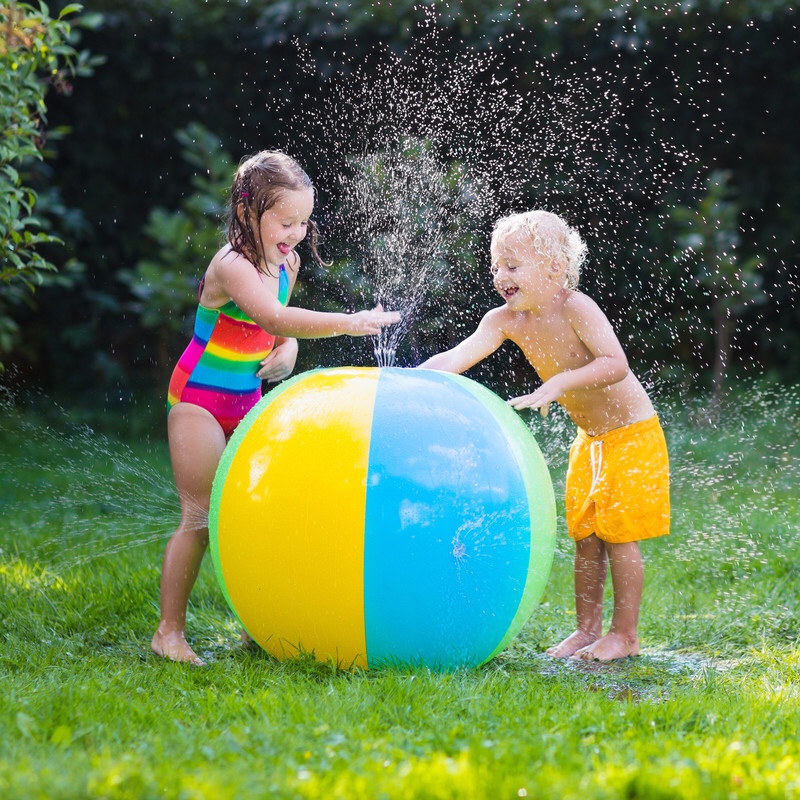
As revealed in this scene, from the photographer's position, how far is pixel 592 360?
3646mm

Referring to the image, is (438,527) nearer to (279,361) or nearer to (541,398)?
(541,398)

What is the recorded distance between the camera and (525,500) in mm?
3100

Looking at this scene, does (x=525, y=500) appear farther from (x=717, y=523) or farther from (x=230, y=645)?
(x=717, y=523)

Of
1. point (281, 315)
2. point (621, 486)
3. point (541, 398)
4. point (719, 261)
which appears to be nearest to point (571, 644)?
point (621, 486)

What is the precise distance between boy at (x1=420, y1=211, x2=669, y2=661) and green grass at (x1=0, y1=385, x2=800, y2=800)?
22 centimetres

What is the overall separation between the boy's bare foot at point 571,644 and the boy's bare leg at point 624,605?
5cm

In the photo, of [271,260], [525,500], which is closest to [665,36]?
[271,260]

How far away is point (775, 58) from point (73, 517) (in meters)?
5.82

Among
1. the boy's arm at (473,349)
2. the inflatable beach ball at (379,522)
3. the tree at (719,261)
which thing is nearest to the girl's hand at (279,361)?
the boy's arm at (473,349)

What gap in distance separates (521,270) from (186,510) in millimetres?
1324

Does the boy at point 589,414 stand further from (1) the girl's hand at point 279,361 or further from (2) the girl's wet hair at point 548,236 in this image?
(1) the girl's hand at point 279,361

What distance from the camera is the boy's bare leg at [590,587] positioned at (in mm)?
3760

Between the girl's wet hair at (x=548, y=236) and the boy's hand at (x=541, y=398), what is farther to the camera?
the girl's wet hair at (x=548, y=236)

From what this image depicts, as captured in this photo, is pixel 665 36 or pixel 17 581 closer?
pixel 17 581
